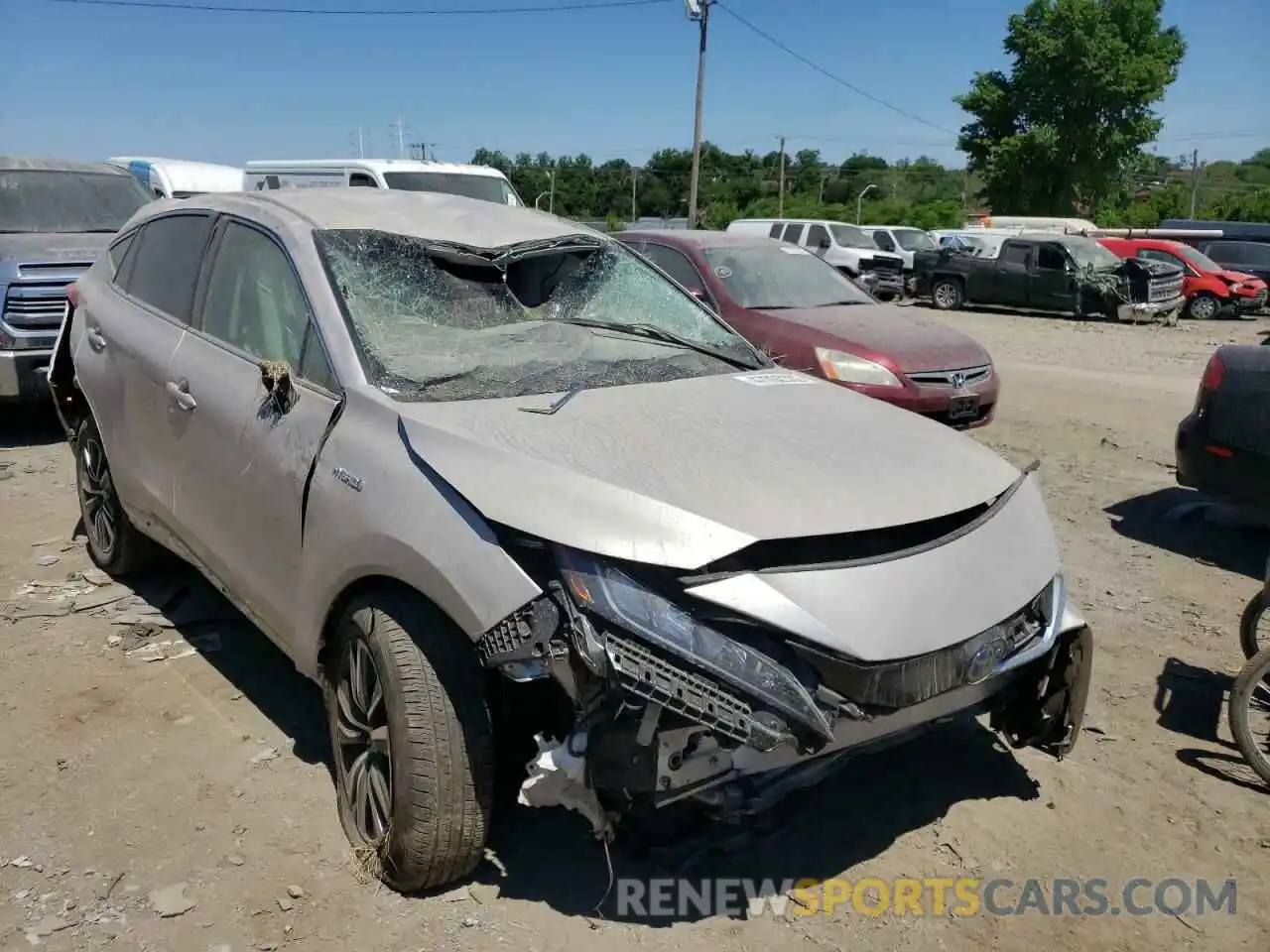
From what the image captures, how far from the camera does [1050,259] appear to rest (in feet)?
68.5

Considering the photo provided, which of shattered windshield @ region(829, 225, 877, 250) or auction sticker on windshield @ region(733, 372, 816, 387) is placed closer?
auction sticker on windshield @ region(733, 372, 816, 387)

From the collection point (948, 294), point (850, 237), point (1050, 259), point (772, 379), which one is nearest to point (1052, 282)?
point (1050, 259)

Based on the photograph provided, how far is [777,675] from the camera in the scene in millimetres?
2334

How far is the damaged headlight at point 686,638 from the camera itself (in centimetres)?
228

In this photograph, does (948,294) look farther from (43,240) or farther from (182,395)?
(182,395)

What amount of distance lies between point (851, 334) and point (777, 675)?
574cm

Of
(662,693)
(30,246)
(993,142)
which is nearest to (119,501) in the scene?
(662,693)

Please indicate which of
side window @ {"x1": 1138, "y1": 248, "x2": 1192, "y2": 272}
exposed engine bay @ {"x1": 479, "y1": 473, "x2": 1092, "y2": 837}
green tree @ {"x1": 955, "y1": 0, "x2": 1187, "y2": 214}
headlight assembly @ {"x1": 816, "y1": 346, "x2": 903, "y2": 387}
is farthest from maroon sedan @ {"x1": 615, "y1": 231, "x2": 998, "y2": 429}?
green tree @ {"x1": 955, "y1": 0, "x2": 1187, "y2": 214}

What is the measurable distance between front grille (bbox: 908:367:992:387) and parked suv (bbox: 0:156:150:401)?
245 inches

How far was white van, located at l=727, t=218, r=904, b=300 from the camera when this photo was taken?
23.1m

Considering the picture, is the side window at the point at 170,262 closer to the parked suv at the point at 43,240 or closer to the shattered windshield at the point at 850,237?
the parked suv at the point at 43,240

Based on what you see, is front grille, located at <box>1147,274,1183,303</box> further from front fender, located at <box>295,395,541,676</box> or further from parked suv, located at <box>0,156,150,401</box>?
front fender, located at <box>295,395,541,676</box>

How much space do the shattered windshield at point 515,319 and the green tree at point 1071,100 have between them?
4804 centimetres

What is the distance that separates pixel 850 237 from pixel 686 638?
24.3 metres
